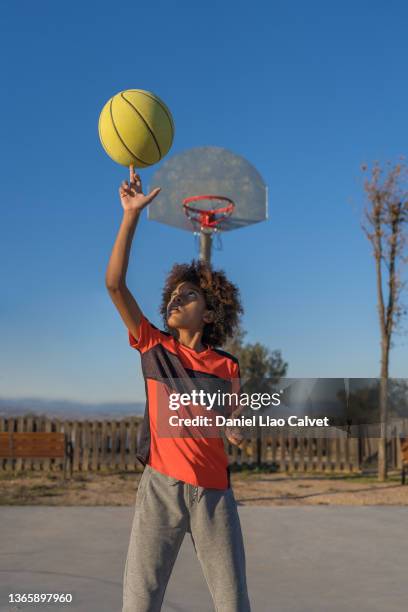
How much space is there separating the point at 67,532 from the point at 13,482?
6.53 m

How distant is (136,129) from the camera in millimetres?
3658

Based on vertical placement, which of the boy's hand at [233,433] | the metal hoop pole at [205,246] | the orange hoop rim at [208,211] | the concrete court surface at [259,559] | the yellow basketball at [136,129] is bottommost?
the concrete court surface at [259,559]

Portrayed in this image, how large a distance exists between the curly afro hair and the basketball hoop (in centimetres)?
935

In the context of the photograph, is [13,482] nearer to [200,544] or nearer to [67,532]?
[67,532]

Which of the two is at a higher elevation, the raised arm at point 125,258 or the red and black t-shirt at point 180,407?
the raised arm at point 125,258

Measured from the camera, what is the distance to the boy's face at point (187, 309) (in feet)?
9.97

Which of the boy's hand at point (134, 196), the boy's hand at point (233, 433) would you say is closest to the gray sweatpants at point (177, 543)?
the boy's hand at point (233, 433)

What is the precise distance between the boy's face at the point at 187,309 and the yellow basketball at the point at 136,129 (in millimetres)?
922

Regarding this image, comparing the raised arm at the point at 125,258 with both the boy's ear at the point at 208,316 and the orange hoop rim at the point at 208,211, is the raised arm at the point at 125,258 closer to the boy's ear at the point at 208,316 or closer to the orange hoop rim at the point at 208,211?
the boy's ear at the point at 208,316

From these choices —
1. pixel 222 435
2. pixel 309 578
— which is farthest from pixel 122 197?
pixel 309 578

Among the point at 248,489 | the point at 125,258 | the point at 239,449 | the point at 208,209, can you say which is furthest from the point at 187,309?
the point at 239,449

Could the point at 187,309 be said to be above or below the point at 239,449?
above

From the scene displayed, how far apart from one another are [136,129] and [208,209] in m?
9.35

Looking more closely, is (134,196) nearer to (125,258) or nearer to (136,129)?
(125,258)
